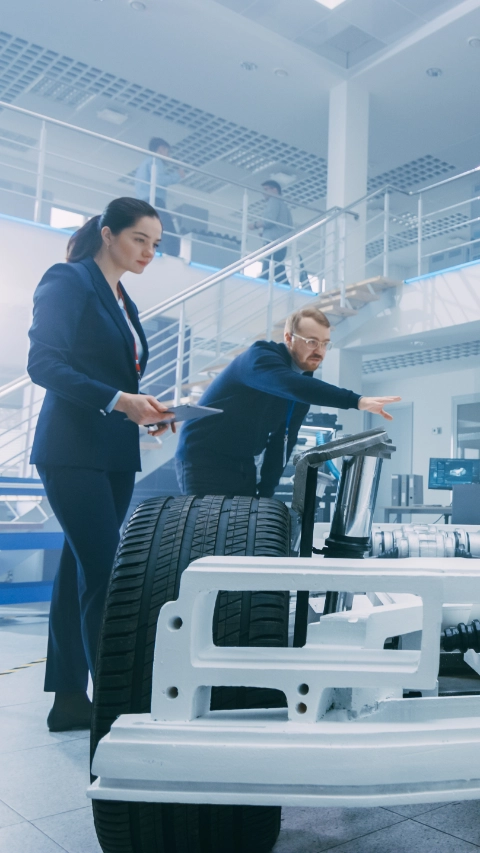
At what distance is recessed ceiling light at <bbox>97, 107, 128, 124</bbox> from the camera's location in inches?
335

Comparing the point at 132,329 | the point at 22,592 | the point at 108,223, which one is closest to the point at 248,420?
the point at 132,329

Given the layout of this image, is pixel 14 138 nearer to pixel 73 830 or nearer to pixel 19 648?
pixel 19 648

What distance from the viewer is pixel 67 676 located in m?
1.75

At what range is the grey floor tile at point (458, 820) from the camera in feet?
3.84

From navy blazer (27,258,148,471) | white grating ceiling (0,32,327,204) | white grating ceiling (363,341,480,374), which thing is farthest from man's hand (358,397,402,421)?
white grating ceiling (363,341,480,374)

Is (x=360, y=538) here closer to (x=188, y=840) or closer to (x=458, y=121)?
(x=188, y=840)

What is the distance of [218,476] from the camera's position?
207 cm

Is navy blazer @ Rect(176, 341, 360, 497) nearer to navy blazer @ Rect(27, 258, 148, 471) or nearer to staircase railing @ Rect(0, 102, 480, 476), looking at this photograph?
navy blazer @ Rect(27, 258, 148, 471)

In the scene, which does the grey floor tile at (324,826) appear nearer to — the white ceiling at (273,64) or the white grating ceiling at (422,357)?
the white ceiling at (273,64)

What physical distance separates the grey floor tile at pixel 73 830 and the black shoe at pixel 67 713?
1.71 ft

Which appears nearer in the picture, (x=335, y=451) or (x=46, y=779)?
(x=335, y=451)

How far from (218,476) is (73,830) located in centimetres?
106

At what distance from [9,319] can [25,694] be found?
4.90m

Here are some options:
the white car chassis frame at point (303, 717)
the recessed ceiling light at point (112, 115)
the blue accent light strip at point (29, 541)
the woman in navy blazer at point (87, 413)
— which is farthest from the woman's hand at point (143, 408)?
the recessed ceiling light at point (112, 115)
